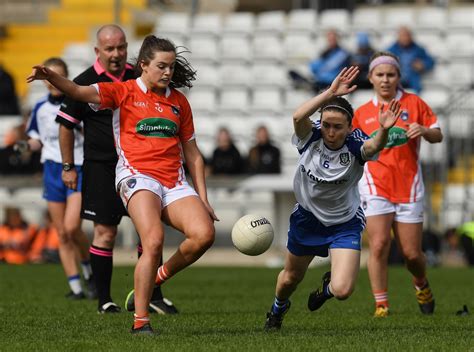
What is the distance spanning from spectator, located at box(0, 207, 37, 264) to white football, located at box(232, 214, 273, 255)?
11902 millimetres

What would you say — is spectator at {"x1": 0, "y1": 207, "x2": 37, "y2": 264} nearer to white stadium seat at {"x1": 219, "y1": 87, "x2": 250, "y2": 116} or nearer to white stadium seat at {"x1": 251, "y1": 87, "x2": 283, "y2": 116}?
white stadium seat at {"x1": 219, "y1": 87, "x2": 250, "y2": 116}

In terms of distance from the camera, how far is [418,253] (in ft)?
31.9

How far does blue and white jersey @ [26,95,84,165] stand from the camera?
38.6ft

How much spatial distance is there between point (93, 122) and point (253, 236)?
2.16 m

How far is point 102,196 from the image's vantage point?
9.44 m

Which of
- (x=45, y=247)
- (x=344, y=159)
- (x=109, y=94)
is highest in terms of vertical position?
(x=109, y=94)

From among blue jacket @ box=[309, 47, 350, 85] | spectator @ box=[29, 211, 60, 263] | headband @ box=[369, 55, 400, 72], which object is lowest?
spectator @ box=[29, 211, 60, 263]

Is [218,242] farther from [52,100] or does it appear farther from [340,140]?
[340,140]

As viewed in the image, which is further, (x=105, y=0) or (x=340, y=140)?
(x=105, y=0)

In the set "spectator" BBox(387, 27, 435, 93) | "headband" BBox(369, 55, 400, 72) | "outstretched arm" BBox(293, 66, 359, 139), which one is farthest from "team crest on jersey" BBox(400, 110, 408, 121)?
"spectator" BBox(387, 27, 435, 93)

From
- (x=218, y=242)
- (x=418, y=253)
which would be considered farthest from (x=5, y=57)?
(x=418, y=253)

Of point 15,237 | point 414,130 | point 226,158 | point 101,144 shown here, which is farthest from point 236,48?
point 414,130

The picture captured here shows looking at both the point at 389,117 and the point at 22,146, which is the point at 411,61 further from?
the point at 389,117

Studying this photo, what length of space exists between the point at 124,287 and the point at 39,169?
7116 mm
